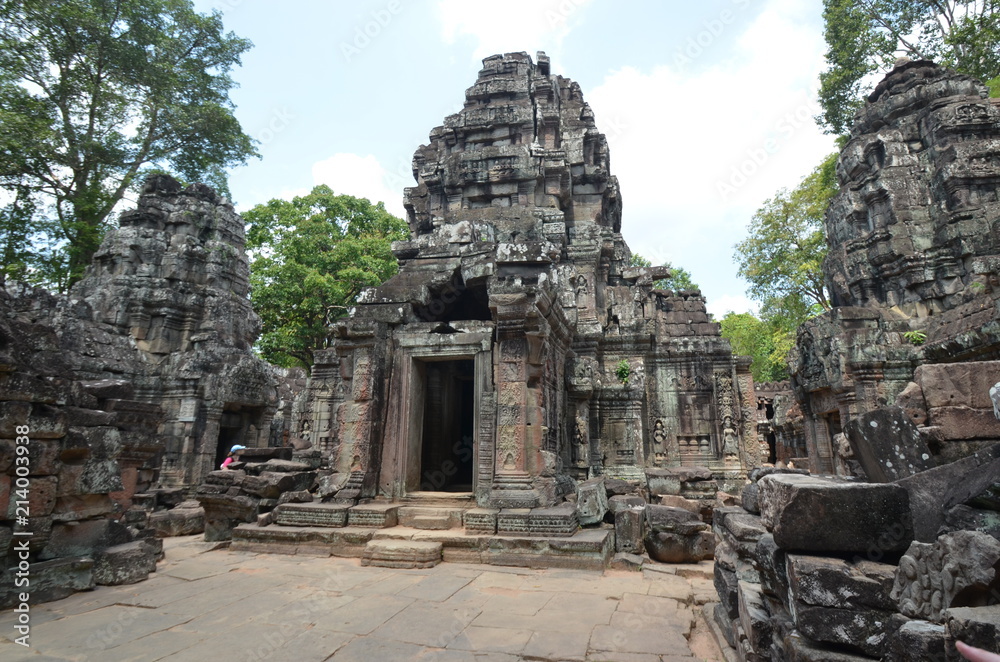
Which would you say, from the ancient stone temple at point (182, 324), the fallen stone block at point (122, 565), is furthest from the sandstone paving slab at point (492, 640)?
the ancient stone temple at point (182, 324)

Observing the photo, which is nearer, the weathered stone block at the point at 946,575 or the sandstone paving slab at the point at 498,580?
the weathered stone block at the point at 946,575

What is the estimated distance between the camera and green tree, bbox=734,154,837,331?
25.0m

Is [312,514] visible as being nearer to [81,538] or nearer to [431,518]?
[431,518]

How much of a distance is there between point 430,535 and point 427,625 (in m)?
2.56

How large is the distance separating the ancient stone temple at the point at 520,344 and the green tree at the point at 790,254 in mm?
14271

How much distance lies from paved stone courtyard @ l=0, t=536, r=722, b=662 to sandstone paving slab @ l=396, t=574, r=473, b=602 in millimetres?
18

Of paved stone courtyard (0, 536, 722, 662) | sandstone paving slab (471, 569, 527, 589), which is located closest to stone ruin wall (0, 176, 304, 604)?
paved stone courtyard (0, 536, 722, 662)

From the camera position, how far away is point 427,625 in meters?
3.90

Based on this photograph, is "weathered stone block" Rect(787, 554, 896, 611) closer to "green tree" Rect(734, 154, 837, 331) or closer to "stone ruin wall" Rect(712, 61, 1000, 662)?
"stone ruin wall" Rect(712, 61, 1000, 662)

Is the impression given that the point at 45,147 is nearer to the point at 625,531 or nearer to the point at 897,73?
the point at 625,531

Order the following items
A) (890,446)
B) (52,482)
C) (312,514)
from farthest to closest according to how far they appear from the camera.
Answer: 1. (312,514)
2. (52,482)
3. (890,446)

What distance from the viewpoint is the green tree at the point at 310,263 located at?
70.9 ft

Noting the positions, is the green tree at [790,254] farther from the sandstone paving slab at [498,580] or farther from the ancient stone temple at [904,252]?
the sandstone paving slab at [498,580]

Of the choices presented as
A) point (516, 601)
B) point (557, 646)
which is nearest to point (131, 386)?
point (516, 601)
